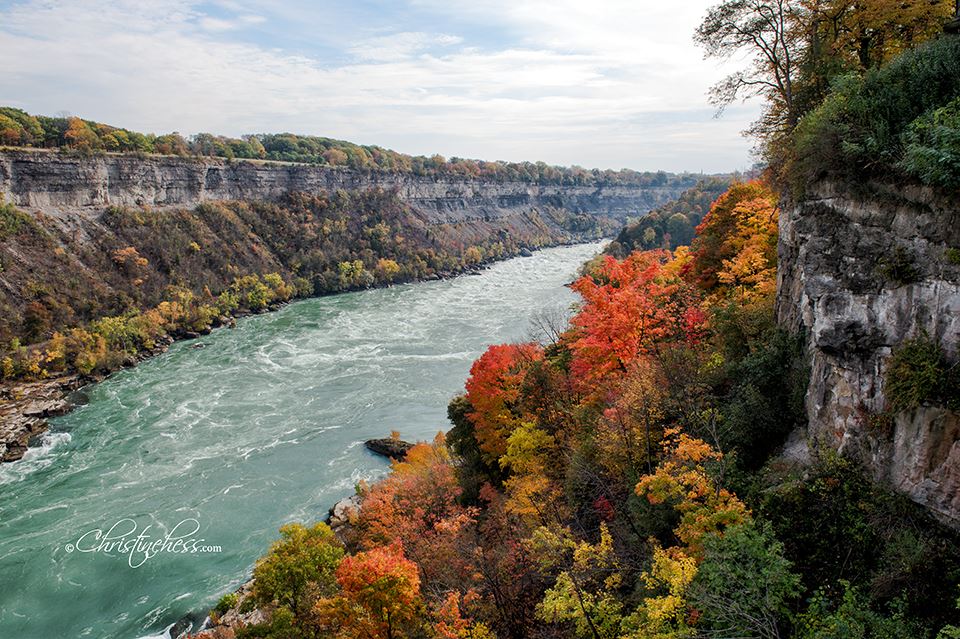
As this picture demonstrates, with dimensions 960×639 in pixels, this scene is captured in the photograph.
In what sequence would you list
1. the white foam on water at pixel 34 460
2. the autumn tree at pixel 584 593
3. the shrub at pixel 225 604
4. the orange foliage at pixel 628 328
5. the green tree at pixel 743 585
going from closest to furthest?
1. the green tree at pixel 743 585
2. the autumn tree at pixel 584 593
3. the shrub at pixel 225 604
4. the orange foliage at pixel 628 328
5. the white foam on water at pixel 34 460

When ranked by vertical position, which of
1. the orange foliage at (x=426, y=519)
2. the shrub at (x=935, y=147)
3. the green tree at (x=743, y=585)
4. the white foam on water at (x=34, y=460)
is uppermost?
the shrub at (x=935, y=147)

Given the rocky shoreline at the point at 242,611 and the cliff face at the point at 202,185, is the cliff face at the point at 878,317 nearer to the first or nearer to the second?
the rocky shoreline at the point at 242,611

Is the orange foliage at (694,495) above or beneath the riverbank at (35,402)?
above

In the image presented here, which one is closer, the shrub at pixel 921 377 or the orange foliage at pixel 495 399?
the shrub at pixel 921 377

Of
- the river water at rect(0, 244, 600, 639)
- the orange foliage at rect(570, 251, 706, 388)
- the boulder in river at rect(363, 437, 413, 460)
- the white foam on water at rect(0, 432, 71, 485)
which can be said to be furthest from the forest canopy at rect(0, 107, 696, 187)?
the orange foliage at rect(570, 251, 706, 388)

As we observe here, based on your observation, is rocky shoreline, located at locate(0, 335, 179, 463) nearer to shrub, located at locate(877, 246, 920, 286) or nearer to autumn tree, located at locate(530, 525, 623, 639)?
autumn tree, located at locate(530, 525, 623, 639)

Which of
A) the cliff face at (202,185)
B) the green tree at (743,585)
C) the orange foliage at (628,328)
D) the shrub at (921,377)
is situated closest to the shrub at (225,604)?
the orange foliage at (628,328)


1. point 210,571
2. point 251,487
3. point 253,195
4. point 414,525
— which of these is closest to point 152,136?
point 253,195
